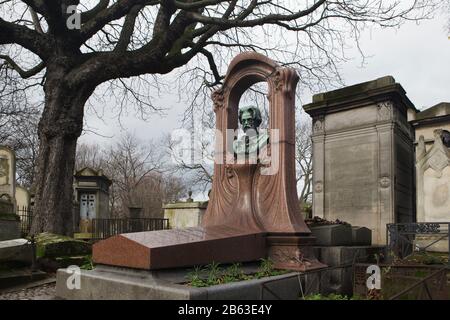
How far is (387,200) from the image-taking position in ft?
33.4

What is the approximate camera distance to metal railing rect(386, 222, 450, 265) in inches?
329

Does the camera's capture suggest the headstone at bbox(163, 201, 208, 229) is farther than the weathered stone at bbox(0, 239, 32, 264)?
Yes

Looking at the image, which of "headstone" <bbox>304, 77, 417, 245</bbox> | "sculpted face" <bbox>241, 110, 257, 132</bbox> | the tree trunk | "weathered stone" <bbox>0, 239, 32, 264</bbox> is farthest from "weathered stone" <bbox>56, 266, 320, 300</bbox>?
"headstone" <bbox>304, 77, 417, 245</bbox>

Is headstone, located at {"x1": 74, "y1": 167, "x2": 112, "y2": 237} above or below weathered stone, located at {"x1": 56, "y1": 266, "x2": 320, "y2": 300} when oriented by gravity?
above

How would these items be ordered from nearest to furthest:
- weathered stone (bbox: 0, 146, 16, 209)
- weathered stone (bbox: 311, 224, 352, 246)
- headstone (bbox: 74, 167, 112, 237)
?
weathered stone (bbox: 311, 224, 352, 246) → weathered stone (bbox: 0, 146, 16, 209) → headstone (bbox: 74, 167, 112, 237)

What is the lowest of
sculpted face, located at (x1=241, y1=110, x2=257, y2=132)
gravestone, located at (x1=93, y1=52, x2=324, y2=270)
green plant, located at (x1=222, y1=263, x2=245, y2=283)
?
green plant, located at (x1=222, y1=263, x2=245, y2=283)

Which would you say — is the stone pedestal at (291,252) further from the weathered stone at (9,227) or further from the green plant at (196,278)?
the weathered stone at (9,227)

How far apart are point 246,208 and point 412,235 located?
4.55 metres

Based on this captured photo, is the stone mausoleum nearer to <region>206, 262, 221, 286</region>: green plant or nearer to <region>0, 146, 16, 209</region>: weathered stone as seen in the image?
<region>206, 262, 221, 286</region>: green plant

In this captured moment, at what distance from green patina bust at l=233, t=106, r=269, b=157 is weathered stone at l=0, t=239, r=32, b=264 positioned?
3761mm

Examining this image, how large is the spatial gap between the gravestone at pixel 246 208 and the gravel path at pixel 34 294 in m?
0.88

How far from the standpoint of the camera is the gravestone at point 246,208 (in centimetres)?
497

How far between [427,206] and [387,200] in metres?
1.13

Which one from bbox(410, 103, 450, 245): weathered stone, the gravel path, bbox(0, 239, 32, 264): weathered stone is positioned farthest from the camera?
bbox(410, 103, 450, 245): weathered stone
